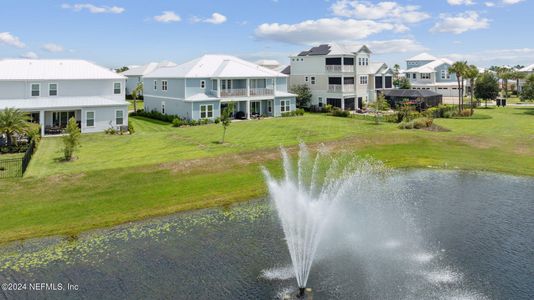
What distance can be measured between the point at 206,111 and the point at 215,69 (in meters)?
8.23

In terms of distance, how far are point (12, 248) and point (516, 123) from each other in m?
59.6

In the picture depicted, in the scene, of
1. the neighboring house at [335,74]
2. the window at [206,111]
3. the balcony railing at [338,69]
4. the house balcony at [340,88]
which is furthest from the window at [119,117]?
the balcony railing at [338,69]

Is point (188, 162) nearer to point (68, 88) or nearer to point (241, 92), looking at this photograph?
point (68, 88)

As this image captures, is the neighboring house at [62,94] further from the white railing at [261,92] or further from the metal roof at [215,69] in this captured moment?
the white railing at [261,92]

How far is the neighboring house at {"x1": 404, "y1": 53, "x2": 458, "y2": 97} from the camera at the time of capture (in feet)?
335

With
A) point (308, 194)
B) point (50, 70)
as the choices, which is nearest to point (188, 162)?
point (308, 194)

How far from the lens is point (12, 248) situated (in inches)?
792

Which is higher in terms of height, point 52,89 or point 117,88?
point 117,88

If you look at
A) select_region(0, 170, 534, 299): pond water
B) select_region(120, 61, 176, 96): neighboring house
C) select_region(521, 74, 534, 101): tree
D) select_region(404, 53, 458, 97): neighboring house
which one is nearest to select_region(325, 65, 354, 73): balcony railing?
select_region(521, 74, 534, 101): tree

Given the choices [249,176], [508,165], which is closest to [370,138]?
[508,165]

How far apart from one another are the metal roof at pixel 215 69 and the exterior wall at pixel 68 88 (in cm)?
1023

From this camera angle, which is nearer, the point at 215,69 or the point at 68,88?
the point at 68,88

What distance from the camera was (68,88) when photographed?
49688mm

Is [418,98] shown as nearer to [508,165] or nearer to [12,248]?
[508,165]
